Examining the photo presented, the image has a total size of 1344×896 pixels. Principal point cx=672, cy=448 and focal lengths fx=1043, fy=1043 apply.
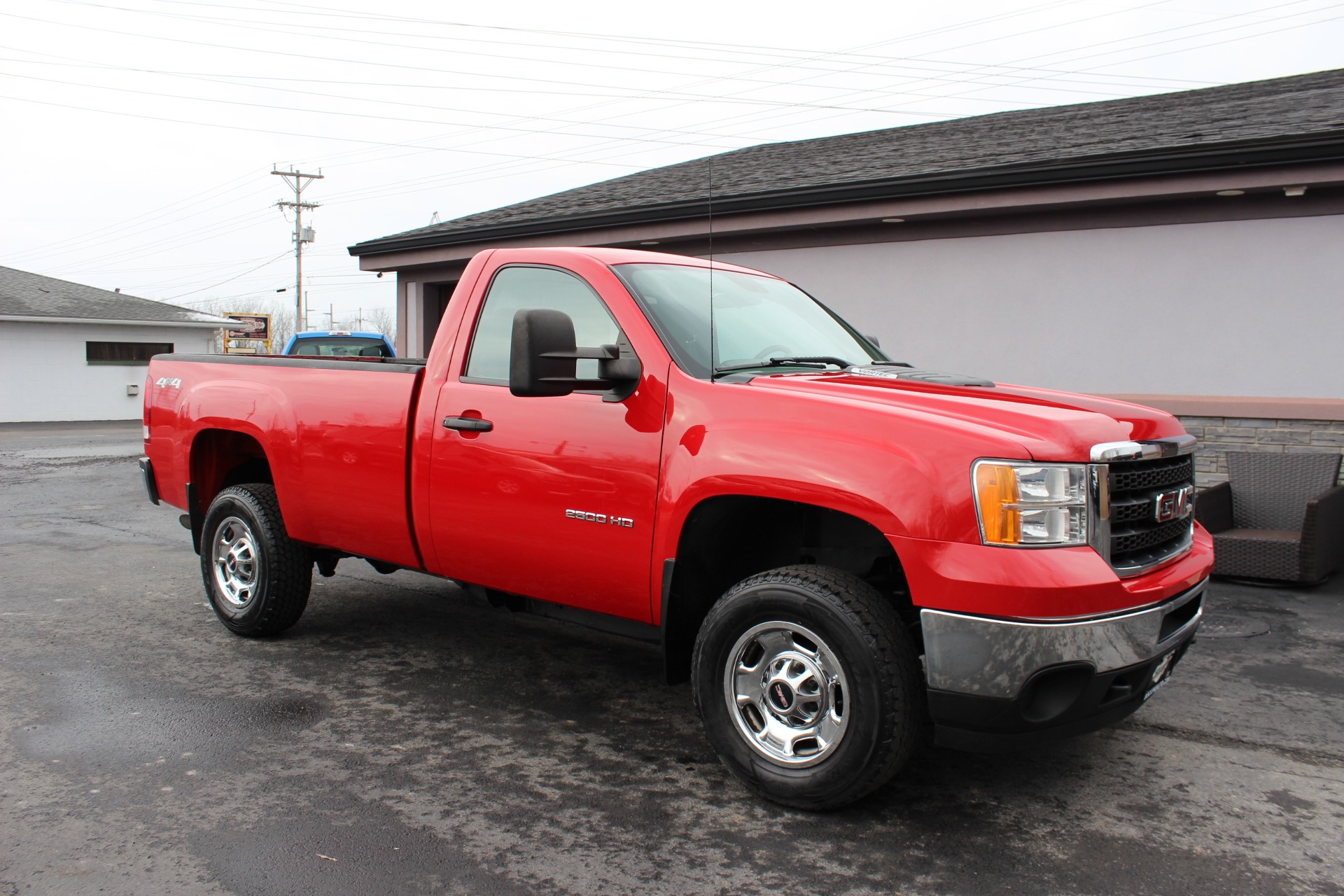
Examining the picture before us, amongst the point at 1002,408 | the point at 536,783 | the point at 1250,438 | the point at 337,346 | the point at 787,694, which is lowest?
the point at 536,783

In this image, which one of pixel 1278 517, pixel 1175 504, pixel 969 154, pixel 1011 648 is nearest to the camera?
pixel 1011 648

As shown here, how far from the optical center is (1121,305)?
909 centimetres

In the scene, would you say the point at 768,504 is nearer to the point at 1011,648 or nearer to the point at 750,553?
the point at 750,553

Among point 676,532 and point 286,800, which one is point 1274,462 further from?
point 286,800

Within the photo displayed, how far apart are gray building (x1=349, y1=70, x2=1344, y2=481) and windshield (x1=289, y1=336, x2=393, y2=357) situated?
12.7 ft

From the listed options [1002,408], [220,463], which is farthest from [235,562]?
[1002,408]

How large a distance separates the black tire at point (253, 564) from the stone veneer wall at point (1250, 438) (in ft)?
21.6

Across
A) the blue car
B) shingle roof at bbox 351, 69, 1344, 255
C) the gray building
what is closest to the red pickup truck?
the gray building

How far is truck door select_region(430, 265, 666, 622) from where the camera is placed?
4.02 metres

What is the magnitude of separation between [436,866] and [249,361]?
3628mm

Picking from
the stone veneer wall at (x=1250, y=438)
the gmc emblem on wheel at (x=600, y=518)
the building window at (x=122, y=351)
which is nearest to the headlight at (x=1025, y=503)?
the gmc emblem on wheel at (x=600, y=518)

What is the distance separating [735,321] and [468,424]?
49.0 inches

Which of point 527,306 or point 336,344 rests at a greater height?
point 336,344

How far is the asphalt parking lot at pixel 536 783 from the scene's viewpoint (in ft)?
10.5
